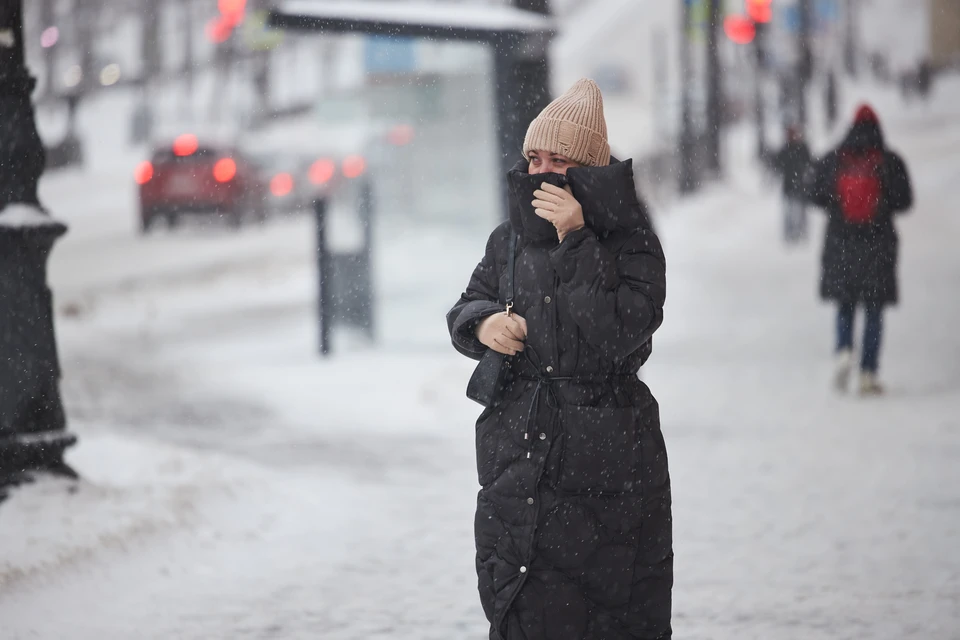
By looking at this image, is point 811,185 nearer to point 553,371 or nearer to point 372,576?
point 372,576

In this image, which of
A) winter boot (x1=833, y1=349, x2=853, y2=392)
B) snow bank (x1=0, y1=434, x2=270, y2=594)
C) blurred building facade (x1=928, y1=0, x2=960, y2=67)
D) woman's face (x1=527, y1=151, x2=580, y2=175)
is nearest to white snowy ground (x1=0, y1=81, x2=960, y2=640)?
snow bank (x1=0, y1=434, x2=270, y2=594)

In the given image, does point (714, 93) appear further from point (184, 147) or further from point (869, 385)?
point (869, 385)

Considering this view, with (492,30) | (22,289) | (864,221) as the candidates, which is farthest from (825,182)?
(22,289)

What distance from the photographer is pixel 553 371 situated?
10.2 feet

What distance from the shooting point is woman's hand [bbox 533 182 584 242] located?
2.98 metres

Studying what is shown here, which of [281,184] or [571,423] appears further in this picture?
[281,184]

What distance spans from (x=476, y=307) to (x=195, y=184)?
19.3 m

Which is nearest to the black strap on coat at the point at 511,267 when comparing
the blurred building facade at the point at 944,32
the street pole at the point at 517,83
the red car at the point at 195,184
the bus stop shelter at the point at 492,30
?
the bus stop shelter at the point at 492,30

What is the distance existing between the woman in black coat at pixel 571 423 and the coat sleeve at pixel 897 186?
5.57 m

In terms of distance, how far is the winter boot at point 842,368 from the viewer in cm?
850

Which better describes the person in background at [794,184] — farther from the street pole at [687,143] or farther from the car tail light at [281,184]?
the car tail light at [281,184]

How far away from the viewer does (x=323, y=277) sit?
10.2 meters

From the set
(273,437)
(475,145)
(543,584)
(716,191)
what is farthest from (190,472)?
(716,191)

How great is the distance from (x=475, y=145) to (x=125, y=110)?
43.3 metres
